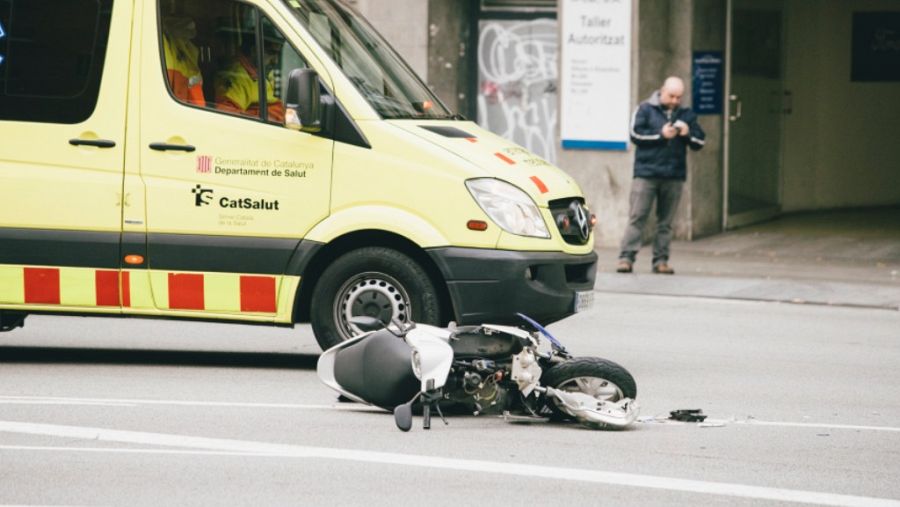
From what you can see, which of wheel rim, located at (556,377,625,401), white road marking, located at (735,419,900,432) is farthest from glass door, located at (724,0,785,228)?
wheel rim, located at (556,377,625,401)

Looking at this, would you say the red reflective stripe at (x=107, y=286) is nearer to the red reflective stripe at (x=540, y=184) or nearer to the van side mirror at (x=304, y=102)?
the van side mirror at (x=304, y=102)

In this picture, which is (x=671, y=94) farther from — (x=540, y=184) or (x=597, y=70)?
(x=540, y=184)

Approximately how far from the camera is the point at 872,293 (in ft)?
48.3

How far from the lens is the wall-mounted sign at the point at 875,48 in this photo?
20797 millimetres

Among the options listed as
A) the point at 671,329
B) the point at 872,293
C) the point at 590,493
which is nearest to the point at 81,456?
the point at 590,493

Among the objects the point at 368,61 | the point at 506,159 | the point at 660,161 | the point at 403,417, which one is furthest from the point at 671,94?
the point at 403,417

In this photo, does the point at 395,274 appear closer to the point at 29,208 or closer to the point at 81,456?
the point at 29,208

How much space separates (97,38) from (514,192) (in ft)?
8.43

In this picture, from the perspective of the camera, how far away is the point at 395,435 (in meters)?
7.77

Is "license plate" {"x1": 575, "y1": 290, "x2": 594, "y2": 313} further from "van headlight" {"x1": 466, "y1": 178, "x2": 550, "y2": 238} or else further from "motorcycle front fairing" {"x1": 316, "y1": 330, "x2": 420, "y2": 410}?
"motorcycle front fairing" {"x1": 316, "y1": 330, "x2": 420, "y2": 410}

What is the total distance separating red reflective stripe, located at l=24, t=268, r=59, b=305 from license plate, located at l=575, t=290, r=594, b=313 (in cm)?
297

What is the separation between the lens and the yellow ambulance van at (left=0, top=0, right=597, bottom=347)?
945cm

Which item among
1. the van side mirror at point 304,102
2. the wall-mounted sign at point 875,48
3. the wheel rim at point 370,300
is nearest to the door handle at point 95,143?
the van side mirror at point 304,102

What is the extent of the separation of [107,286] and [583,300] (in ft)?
8.93
